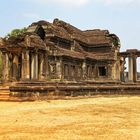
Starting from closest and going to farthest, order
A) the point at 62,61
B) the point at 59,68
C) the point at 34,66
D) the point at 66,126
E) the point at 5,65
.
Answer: the point at 66,126 → the point at 34,66 → the point at 5,65 → the point at 59,68 → the point at 62,61

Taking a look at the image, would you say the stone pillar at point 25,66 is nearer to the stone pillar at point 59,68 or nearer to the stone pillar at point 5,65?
the stone pillar at point 5,65

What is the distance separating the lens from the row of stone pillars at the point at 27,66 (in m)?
33.3

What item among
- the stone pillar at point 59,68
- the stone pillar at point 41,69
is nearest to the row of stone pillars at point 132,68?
the stone pillar at point 59,68

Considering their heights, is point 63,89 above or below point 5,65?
below

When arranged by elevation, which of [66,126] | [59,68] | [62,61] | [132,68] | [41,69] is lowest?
[66,126]

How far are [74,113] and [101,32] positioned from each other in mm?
38798

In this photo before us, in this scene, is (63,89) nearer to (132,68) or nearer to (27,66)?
(27,66)

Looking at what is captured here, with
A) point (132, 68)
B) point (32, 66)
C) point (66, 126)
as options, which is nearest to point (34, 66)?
point (32, 66)

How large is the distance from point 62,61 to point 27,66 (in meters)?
5.22

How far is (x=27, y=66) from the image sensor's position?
1318 inches

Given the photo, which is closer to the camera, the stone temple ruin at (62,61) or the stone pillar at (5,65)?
the stone temple ruin at (62,61)

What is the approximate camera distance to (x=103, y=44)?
49844 millimetres

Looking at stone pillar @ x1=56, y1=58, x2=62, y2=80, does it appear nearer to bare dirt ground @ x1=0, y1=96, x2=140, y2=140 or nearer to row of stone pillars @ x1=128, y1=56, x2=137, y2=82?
row of stone pillars @ x1=128, y1=56, x2=137, y2=82

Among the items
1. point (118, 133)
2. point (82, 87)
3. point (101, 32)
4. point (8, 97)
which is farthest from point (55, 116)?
point (101, 32)
